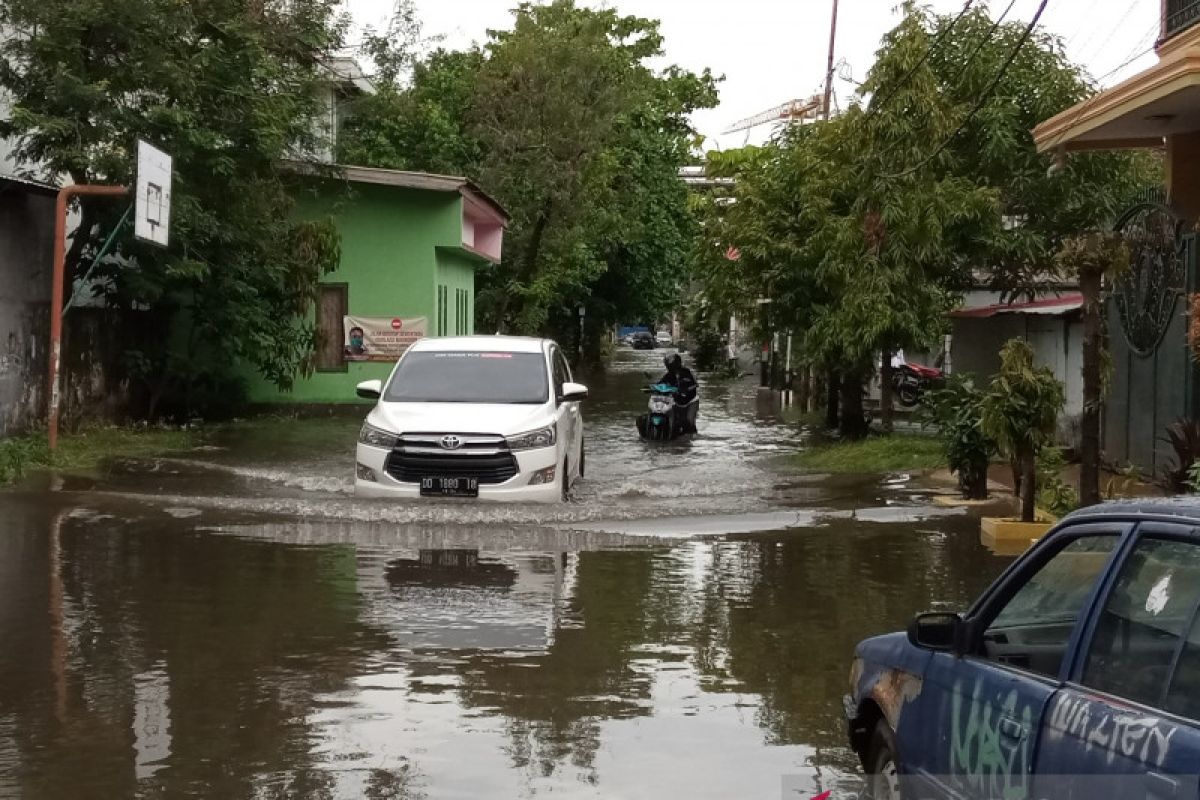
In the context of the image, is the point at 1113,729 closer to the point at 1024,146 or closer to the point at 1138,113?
the point at 1138,113

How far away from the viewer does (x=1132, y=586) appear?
4098 mm

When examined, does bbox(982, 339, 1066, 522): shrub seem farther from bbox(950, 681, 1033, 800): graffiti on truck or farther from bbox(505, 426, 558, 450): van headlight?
bbox(950, 681, 1033, 800): graffiti on truck

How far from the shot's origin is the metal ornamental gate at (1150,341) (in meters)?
15.4

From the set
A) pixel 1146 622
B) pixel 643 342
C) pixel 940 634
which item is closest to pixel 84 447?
pixel 940 634

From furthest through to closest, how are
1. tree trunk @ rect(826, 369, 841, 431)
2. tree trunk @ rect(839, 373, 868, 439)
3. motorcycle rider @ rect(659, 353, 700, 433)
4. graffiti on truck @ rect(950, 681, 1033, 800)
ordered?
tree trunk @ rect(826, 369, 841, 431) → motorcycle rider @ rect(659, 353, 700, 433) → tree trunk @ rect(839, 373, 868, 439) → graffiti on truck @ rect(950, 681, 1033, 800)

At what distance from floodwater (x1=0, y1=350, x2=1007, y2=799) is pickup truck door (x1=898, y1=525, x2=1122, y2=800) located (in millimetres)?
1574

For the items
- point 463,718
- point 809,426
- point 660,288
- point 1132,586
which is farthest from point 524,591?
point 660,288

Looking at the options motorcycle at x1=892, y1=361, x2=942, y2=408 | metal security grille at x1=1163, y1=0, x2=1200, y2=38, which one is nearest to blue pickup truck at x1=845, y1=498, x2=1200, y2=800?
metal security grille at x1=1163, y1=0, x2=1200, y2=38

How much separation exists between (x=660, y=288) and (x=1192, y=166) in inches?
1673

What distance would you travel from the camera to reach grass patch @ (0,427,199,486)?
1773cm

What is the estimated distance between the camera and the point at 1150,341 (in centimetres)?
1655

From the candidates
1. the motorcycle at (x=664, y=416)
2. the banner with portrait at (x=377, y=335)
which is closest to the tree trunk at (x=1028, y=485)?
the motorcycle at (x=664, y=416)

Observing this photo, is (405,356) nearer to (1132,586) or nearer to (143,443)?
(143,443)

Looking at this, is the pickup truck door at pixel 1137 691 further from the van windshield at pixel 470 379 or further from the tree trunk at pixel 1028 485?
the van windshield at pixel 470 379
